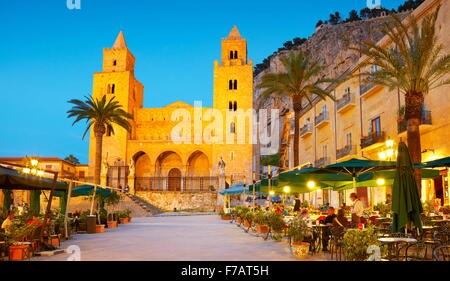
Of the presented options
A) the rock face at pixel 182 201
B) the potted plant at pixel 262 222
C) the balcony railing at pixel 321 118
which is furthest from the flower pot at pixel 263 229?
the rock face at pixel 182 201

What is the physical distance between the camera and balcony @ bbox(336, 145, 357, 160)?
2730 cm

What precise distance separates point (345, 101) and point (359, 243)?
22.5 metres

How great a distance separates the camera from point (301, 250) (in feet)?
32.4

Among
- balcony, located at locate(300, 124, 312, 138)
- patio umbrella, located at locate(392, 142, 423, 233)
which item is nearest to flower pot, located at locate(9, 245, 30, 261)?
patio umbrella, located at locate(392, 142, 423, 233)

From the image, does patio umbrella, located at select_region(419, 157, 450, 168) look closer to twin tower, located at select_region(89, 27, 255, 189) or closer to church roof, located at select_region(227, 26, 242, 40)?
twin tower, located at select_region(89, 27, 255, 189)

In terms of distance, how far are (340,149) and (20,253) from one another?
78.7 ft

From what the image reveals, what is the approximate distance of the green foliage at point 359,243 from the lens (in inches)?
281

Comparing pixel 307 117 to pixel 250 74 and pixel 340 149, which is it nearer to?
pixel 340 149

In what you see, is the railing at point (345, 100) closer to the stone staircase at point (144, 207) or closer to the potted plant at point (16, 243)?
the stone staircase at point (144, 207)

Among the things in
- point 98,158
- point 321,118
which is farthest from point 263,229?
point 321,118

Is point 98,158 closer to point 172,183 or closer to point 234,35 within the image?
point 172,183

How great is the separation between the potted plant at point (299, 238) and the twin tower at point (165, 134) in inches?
1554
